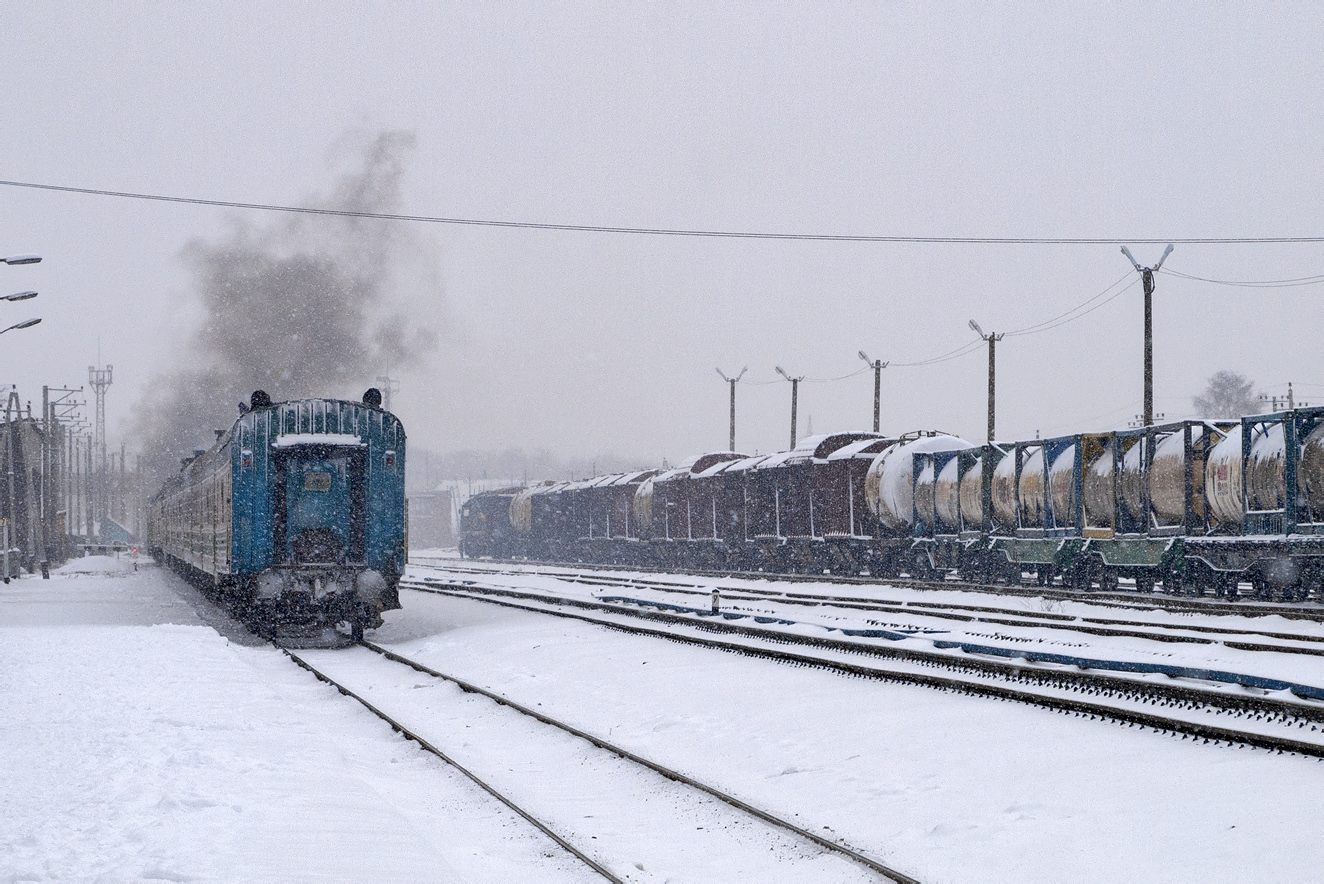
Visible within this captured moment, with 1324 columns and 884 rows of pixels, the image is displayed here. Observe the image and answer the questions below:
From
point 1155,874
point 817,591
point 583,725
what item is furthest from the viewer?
point 817,591

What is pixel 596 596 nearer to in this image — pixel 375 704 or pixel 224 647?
pixel 224 647

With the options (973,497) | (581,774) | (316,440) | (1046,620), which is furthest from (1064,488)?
(581,774)

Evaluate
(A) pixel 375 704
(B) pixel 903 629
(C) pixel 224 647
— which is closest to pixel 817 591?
(B) pixel 903 629

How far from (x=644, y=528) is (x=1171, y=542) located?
25.4 metres

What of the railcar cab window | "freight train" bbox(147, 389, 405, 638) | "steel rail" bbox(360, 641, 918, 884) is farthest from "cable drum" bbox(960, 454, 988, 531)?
"steel rail" bbox(360, 641, 918, 884)

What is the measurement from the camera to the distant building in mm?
123688

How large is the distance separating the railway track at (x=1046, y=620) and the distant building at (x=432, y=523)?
324 ft

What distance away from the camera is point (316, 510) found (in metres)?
18.2

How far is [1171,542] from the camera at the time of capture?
70.0 feet

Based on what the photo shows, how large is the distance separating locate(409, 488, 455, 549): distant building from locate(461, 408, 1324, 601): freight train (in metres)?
80.7

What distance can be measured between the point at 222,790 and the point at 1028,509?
67.4ft

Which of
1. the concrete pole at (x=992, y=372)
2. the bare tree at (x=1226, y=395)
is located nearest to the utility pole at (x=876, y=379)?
the concrete pole at (x=992, y=372)

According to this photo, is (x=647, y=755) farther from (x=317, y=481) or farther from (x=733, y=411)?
(x=733, y=411)

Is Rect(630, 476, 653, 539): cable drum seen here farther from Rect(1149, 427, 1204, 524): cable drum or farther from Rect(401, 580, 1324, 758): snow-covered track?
Rect(401, 580, 1324, 758): snow-covered track
